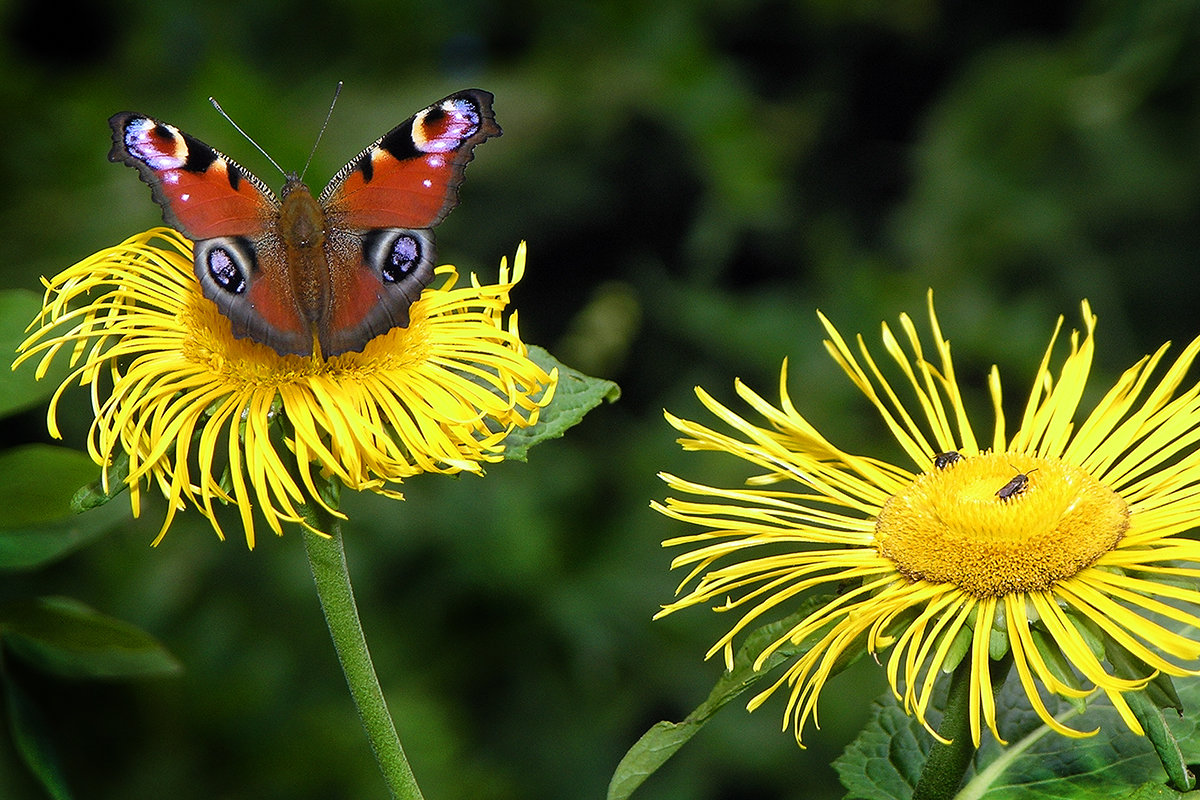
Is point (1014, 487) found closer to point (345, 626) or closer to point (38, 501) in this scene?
point (345, 626)

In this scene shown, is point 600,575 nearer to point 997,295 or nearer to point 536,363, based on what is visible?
point 997,295

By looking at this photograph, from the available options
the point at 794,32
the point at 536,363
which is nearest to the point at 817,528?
the point at 536,363

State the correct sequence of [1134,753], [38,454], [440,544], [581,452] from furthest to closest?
[581,452] < [440,544] < [38,454] < [1134,753]

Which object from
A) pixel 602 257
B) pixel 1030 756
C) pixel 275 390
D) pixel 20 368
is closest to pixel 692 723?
pixel 1030 756

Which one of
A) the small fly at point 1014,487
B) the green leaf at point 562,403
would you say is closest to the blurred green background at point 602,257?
the green leaf at point 562,403

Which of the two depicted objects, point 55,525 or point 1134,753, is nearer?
point 1134,753
